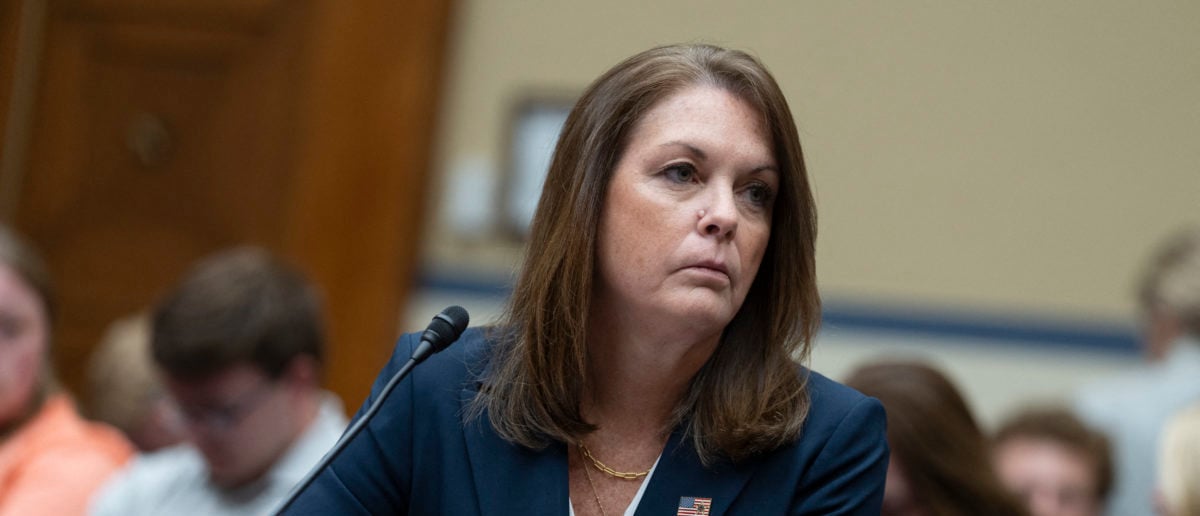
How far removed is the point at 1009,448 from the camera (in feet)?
9.34

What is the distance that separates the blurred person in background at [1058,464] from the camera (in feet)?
9.13

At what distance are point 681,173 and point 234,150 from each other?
364 centimetres

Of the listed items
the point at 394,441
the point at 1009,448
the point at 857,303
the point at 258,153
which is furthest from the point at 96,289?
the point at 394,441

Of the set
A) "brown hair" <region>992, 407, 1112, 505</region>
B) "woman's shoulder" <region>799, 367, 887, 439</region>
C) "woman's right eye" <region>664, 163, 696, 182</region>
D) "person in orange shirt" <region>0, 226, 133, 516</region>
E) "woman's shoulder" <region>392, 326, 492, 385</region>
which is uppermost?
"woman's right eye" <region>664, 163, 696, 182</region>

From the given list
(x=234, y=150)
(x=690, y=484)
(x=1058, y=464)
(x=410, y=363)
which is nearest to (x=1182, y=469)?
(x=1058, y=464)

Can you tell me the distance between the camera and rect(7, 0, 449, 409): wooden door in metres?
4.70

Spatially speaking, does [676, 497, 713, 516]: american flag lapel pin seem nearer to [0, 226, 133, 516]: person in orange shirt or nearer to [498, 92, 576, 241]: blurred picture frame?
[0, 226, 133, 516]: person in orange shirt

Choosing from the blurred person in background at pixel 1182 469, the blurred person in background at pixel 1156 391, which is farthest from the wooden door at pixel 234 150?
the blurred person in background at pixel 1182 469

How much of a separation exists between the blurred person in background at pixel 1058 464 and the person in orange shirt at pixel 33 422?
1726mm

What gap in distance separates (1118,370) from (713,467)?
3.20 meters

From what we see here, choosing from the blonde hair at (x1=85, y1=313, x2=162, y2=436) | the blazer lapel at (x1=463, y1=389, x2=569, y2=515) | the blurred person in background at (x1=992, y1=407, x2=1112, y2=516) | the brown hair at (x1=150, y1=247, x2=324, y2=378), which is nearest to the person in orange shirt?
the brown hair at (x1=150, y1=247, x2=324, y2=378)

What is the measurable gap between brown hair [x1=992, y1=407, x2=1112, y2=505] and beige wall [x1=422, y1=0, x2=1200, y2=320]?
1593 millimetres

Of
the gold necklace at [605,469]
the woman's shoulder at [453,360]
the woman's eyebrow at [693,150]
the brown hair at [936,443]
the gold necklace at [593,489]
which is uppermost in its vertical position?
the woman's eyebrow at [693,150]

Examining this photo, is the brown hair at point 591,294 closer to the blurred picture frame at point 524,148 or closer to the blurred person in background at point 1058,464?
the blurred person in background at point 1058,464
